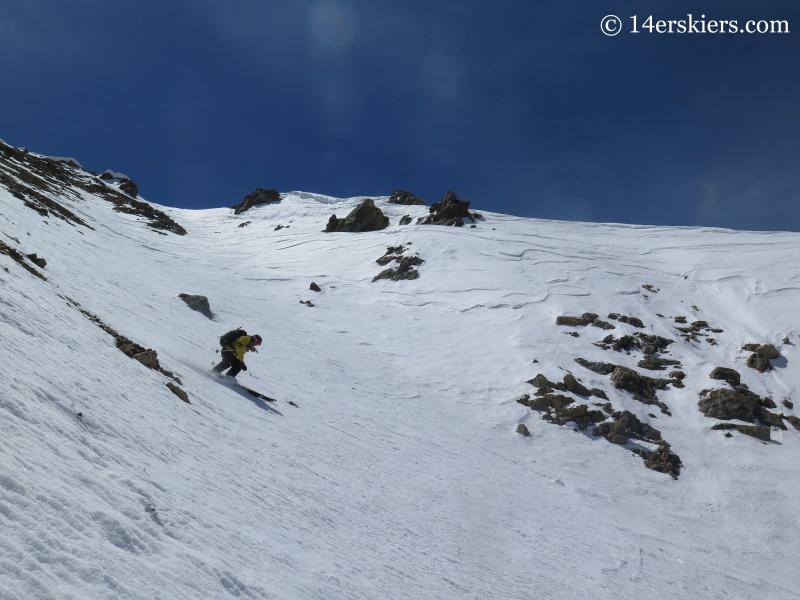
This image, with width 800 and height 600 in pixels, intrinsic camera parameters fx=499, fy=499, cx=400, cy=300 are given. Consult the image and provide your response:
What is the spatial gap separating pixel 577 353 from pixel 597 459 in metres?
7.12

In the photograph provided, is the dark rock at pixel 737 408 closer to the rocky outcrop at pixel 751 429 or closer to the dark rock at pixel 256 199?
the rocky outcrop at pixel 751 429

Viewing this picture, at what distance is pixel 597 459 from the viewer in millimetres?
15594

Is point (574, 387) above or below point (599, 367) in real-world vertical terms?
below

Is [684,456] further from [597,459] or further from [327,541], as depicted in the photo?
[327,541]

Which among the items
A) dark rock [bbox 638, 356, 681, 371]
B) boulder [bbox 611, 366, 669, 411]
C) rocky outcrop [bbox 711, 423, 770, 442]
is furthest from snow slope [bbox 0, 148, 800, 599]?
dark rock [bbox 638, 356, 681, 371]

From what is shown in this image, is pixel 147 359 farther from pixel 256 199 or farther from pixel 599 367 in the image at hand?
pixel 256 199

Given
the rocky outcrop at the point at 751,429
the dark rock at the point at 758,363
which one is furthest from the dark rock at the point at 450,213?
the rocky outcrop at the point at 751,429

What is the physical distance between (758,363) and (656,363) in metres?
3.98

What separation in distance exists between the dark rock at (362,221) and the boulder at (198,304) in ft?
100

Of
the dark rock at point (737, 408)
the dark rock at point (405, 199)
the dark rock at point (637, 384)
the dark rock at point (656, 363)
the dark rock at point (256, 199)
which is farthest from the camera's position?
the dark rock at point (256, 199)

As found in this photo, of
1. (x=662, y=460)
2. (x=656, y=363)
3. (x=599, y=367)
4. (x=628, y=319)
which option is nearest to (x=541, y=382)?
(x=599, y=367)

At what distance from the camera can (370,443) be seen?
12.2 meters

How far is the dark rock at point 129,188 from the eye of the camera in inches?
2621

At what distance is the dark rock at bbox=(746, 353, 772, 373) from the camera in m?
20.4
